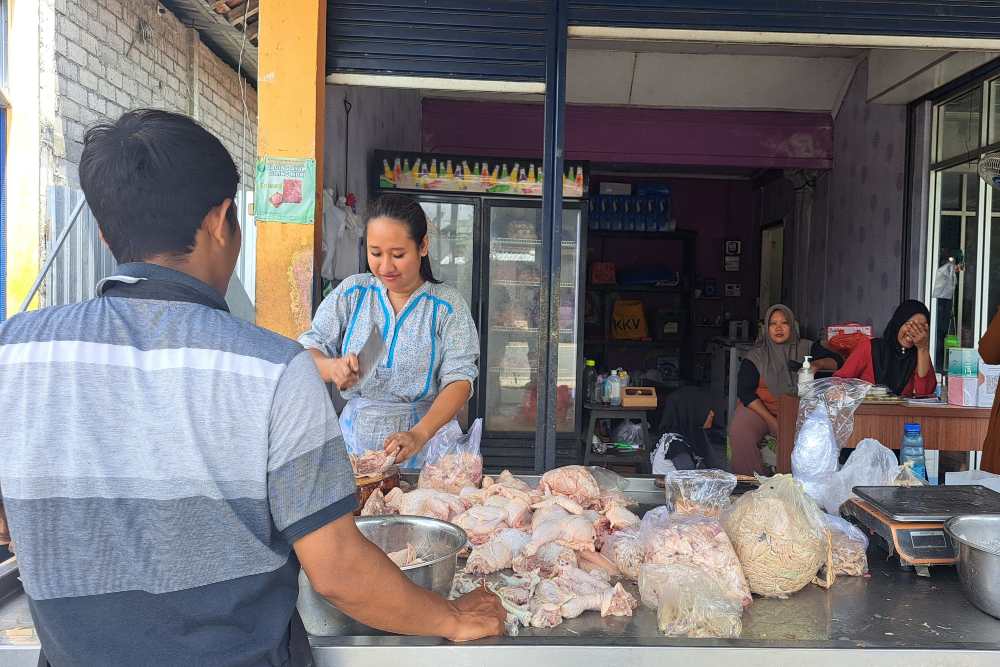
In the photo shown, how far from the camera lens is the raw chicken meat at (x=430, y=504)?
203cm

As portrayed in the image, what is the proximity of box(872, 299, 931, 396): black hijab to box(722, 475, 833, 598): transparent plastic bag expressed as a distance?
3.75 meters

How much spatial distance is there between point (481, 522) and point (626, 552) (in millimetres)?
373

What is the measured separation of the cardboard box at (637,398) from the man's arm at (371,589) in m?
4.62

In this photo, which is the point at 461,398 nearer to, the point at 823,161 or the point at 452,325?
the point at 452,325

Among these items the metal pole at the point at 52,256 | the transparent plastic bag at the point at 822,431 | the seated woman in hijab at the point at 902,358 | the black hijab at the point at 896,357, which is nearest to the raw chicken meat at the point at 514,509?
the transparent plastic bag at the point at 822,431

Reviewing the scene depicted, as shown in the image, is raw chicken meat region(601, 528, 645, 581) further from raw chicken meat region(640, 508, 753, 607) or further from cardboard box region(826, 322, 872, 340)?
cardboard box region(826, 322, 872, 340)

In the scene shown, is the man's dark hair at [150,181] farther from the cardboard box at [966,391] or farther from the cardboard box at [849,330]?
the cardboard box at [849,330]

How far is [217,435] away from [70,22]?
4.27 metres

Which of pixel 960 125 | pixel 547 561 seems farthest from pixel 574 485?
pixel 960 125

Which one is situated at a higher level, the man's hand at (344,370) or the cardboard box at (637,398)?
the man's hand at (344,370)

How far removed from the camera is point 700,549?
5.50 ft

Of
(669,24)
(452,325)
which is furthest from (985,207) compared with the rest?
(452,325)

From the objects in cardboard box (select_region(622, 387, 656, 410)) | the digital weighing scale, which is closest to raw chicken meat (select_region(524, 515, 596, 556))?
the digital weighing scale

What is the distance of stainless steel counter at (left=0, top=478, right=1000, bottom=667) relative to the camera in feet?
4.59
